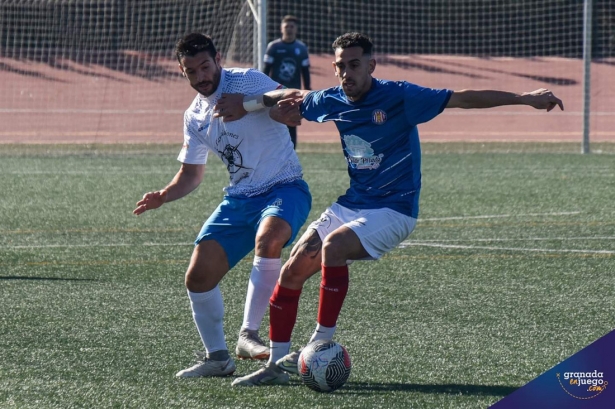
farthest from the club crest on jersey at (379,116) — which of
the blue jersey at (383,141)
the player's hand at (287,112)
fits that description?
the player's hand at (287,112)

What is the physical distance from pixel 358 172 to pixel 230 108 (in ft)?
2.39

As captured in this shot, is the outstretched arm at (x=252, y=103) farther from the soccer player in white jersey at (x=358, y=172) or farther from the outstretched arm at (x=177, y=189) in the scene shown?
the outstretched arm at (x=177, y=189)

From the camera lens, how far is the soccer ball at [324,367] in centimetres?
479

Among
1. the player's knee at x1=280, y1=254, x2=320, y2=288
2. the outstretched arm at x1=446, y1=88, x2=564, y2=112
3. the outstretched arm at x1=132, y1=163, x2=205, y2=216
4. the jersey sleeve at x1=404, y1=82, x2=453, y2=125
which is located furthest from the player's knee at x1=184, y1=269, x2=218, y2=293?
the outstretched arm at x1=446, y1=88, x2=564, y2=112

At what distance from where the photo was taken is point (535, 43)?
28828 millimetres

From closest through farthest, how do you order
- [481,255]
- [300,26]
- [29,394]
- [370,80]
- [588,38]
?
[29,394] < [370,80] < [481,255] < [588,38] < [300,26]

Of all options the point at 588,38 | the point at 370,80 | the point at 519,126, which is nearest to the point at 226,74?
the point at 370,80

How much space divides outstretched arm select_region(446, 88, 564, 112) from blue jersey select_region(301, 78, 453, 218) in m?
0.17

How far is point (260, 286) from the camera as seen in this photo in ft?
18.1

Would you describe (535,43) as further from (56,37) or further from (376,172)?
(376,172)

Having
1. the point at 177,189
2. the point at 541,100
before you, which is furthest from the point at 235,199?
the point at 541,100

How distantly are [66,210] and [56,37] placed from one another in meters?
17.1

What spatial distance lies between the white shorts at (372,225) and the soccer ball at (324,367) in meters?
0.59

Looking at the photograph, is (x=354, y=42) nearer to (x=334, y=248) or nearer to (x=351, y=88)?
(x=351, y=88)
